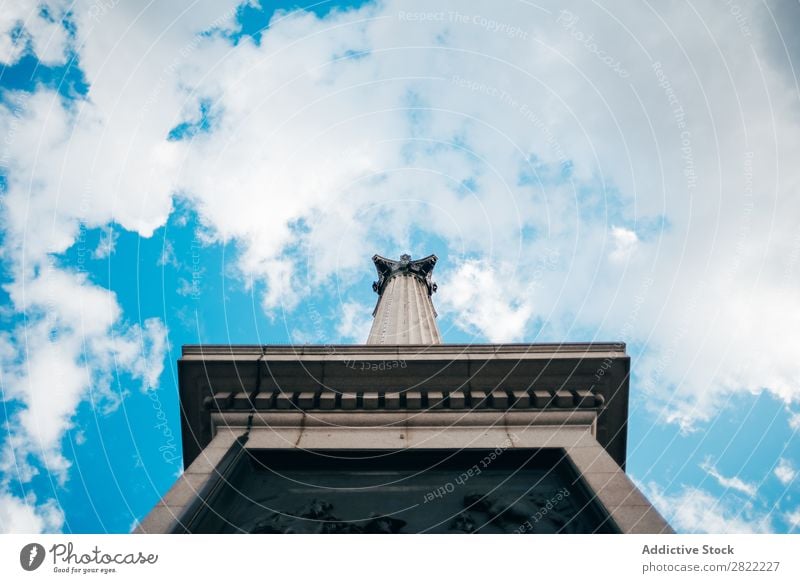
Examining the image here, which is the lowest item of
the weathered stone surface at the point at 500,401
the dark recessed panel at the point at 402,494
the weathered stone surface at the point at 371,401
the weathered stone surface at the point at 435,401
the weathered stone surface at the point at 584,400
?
the dark recessed panel at the point at 402,494

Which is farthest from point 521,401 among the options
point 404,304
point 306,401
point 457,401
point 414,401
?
point 404,304

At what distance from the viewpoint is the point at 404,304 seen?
1015 inches

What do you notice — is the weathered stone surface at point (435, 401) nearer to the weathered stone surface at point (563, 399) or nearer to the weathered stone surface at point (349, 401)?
the weathered stone surface at point (349, 401)

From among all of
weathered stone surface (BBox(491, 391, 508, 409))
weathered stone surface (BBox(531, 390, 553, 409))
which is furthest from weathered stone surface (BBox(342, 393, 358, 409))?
weathered stone surface (BBox(531, 390, 553, 409))

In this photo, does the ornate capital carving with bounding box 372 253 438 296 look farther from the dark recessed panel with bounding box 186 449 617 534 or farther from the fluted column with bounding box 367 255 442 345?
the dark recessed panel with bounding box 186 449 617 534

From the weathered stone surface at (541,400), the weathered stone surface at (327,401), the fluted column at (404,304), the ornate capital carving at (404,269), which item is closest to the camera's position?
the weathered stone surface at (541,400)

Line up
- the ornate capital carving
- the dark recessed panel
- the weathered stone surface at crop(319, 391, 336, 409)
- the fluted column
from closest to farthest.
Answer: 1. the dark recessed panel
2. the weathered stone surface at crop(319, 391, 336, 409)
3. the fluted column
4. the ornate capital carving

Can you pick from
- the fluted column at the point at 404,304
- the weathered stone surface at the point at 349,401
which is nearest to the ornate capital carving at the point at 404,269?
the fluted column at the point at 404,304

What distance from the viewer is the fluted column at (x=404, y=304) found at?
20.9 m

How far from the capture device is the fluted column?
20.9 metres

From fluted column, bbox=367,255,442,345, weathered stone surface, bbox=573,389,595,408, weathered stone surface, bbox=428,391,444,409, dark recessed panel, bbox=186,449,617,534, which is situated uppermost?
fluted column, bbox=367,255,442,345

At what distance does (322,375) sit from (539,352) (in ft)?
16.3

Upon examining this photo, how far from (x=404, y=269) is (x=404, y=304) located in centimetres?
770

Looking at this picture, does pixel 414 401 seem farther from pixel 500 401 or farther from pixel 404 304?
pixel 404 304
